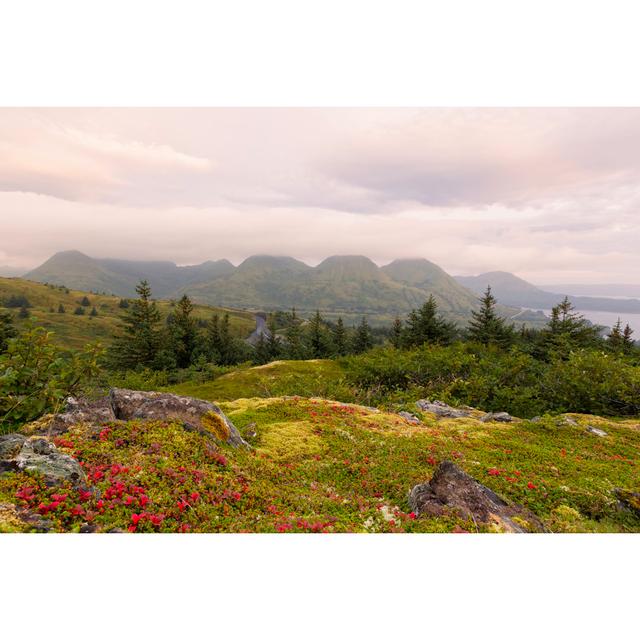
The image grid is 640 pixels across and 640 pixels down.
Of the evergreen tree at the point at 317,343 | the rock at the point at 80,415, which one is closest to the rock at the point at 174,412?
the rock at the point at 80,415

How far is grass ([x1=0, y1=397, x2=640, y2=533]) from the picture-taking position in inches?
231

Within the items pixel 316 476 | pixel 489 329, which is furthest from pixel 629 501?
pixel 489 329

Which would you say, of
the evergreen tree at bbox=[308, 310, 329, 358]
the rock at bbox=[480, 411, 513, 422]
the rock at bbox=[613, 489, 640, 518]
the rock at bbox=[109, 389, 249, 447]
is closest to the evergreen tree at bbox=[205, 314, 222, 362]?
the evergreen tree at bbox=[308, 310, 329, 358]

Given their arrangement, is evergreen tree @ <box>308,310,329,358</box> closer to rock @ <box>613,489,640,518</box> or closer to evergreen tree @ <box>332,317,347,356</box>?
evergreen tree @ <box>332,317,347,356</box>

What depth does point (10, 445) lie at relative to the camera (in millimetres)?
6531

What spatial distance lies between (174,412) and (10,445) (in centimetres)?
380

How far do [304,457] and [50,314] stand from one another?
219921 millimetres

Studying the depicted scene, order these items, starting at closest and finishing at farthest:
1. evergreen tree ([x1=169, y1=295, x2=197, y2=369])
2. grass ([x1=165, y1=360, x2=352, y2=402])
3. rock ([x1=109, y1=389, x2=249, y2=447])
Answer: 1. rock ([x1=109, y1=389, x2=249, y2=447])
2. grass ([x1=165, y1=360, x2=352, y2=402])
3. evergreen tree ([x1=169, y1=295, x2=197, y2=369])

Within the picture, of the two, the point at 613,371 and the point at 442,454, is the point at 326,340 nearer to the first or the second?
the point at 613,371

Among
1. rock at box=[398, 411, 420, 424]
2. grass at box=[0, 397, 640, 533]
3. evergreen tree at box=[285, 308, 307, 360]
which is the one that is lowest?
evergreen tree at box=[285, 308, 307, 360]

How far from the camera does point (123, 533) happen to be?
17.7 feet

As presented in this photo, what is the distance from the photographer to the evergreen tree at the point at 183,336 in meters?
66.3

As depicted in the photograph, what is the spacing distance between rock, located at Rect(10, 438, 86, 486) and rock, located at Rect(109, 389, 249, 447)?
290 cm

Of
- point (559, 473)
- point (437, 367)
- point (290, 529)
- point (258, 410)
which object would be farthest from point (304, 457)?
point (437, 367)
